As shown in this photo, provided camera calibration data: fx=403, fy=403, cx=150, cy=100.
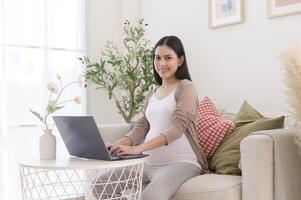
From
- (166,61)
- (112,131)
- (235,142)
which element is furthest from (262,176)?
(112,131)

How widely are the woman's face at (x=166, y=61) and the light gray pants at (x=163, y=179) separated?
503 millimetres

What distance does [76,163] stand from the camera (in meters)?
1.67

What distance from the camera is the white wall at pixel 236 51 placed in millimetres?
2619

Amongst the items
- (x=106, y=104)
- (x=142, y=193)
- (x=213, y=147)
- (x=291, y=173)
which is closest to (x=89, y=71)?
(x=106, y=104)

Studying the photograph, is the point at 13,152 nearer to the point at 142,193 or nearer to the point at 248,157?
the point at 142,193

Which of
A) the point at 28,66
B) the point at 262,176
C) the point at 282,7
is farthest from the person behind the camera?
the point at 28,66

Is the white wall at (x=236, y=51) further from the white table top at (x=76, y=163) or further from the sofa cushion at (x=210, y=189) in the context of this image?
the white table top at (x=76, y=163)

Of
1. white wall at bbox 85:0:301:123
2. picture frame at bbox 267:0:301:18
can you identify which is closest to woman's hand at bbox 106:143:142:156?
white wall at bbox 85:0:301:123

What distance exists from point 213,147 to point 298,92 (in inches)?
29.5

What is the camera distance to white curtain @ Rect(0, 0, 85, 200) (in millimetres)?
3066

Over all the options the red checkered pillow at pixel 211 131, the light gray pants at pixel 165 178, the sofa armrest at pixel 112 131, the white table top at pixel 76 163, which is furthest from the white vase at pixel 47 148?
the red checkered pillow at pixel 211 131

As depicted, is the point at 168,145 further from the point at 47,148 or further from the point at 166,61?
the point at 47,148

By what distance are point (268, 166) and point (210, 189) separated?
0.28 m

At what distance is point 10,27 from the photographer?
3098 mm
